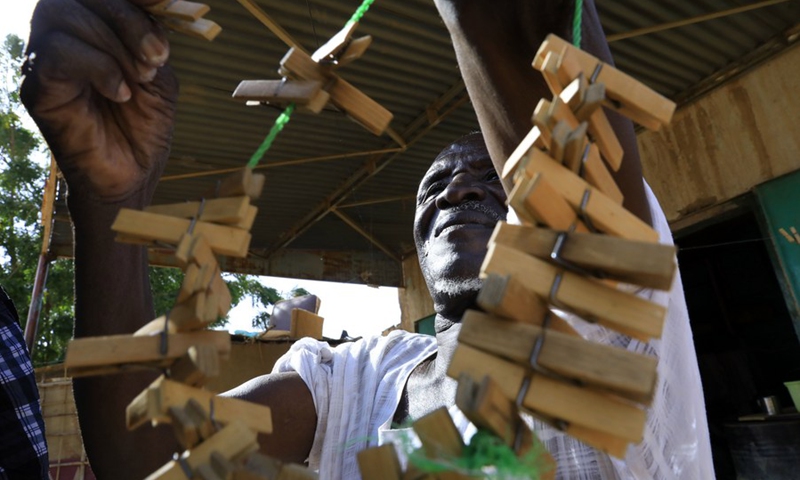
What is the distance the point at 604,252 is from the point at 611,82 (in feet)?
0.72

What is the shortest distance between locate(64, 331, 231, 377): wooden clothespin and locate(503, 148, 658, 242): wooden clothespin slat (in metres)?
0.38

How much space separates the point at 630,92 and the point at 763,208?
5.01m

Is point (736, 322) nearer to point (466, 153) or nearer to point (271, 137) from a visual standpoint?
point (466, 153)

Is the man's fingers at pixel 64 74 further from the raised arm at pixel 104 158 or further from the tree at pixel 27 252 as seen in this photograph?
the tree at pixel 27 252

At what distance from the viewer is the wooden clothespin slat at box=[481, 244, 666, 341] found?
0.56 meters

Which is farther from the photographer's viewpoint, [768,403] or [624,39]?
[768,403]

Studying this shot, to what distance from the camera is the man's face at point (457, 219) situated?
1.74 meters

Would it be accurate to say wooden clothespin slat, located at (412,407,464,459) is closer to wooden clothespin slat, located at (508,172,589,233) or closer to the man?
wooden clothespin slat, located at (508,172,589,233)

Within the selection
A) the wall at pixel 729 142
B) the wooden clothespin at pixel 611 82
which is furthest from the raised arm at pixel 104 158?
the wall at pixel 729 142

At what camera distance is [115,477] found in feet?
4.27

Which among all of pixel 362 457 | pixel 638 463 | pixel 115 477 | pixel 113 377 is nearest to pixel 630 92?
→ pixel 362 457

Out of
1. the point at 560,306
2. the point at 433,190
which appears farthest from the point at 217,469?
the point at 433,190

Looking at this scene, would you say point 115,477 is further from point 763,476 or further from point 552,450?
point 763,476

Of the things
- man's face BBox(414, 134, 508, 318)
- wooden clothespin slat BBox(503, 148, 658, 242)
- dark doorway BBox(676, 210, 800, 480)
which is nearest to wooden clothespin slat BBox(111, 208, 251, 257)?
wooden clothespin slat BBox(503, 148, 658, 242)
